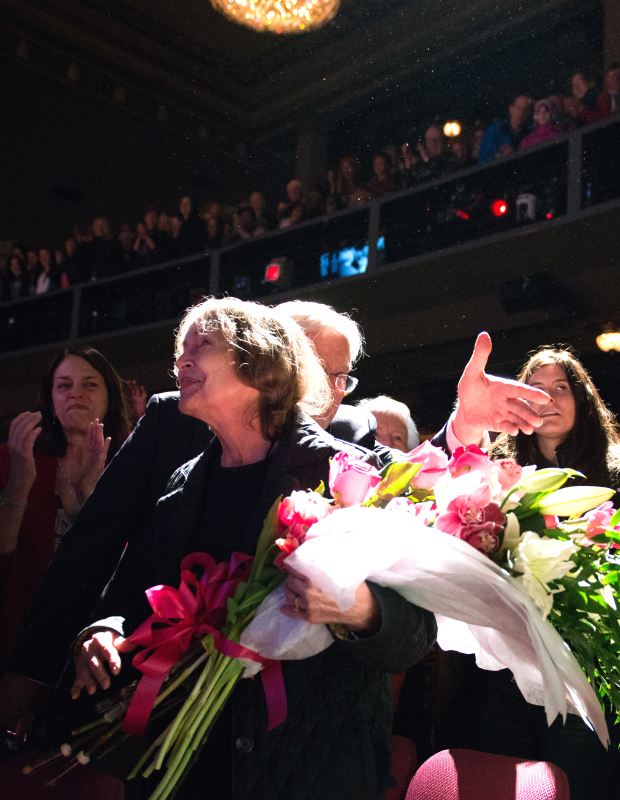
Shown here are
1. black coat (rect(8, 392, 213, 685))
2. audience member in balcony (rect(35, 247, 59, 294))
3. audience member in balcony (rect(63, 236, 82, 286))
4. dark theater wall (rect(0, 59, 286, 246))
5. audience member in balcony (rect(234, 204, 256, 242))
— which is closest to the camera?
black coat (rect(8, 392, 213, 685))

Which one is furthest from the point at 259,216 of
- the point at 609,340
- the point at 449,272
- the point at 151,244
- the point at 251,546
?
A: the point at 251,546

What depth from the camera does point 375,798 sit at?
883 mm

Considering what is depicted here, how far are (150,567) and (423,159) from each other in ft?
12.5

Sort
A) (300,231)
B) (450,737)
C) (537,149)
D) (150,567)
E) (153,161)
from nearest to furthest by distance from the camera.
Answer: (150,567) → (450,737) → (537,149) → (300,231) → (153,161)

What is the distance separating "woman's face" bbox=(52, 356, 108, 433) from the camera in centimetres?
198

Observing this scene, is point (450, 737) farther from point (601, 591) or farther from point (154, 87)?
point (154, 87)

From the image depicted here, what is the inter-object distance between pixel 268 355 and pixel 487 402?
340mm

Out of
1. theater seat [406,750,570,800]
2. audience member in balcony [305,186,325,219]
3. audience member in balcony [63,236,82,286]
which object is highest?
audience member in balcony [305,186,325,219]

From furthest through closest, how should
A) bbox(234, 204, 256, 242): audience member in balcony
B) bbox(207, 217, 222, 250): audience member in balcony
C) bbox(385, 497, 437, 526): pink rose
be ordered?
bbox(207, 217, 222, 250): audience member in balcony → bbox(234, 204, 256, 242): audience member in balcony → bbox(385, 497, 437, 526): pink rose

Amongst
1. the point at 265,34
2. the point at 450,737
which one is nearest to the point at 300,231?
the point at 265,34

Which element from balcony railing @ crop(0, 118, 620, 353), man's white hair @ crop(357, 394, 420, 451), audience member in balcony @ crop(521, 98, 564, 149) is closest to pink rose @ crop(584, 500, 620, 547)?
man's white hair @ crop(357, 394, 420, 451)

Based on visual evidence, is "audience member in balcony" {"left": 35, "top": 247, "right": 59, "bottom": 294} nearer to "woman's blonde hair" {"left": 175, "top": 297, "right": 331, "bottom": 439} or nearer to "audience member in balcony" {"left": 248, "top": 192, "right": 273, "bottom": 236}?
"audience member in balcony" {"left": 248, "top": 192, "right": 273, "bottom": 236}

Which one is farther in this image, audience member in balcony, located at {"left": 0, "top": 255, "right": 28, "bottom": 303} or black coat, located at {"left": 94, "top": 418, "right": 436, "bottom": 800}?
audience member in balcony, located at {"left": 0, "top": 255, "right": 28, "bottom": 303}

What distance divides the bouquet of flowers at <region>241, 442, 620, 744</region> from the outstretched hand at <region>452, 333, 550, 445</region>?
233mm
